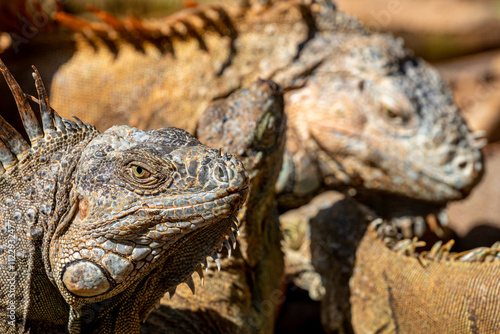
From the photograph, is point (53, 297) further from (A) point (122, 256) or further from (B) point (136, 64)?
(B) point (136, 64)

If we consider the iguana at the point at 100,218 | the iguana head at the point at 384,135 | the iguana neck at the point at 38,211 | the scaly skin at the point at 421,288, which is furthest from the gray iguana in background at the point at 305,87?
the iguana neck at the point at 38,211

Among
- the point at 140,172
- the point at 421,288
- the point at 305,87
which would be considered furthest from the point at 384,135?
the point at 140,172

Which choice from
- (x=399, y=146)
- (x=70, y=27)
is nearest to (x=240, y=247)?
(x=399, y=146)

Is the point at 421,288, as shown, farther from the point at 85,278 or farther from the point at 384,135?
the point at 85,278

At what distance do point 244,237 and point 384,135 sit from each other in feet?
5.86

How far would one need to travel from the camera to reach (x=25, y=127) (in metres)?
2.16

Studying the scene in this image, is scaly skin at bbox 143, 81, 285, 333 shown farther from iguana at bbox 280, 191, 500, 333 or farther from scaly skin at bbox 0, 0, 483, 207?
scaly skin at bbox 0, 0, 483, 207

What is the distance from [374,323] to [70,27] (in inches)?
135

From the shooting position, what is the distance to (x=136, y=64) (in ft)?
16.4

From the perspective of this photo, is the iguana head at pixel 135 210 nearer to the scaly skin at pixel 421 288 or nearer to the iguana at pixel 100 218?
the iguana at pixel 100 218

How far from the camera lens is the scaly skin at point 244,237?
278 centimetres

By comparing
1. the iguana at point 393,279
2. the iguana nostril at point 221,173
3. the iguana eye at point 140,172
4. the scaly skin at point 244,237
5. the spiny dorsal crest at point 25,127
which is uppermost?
the spiny dorsal crest at point 25,127

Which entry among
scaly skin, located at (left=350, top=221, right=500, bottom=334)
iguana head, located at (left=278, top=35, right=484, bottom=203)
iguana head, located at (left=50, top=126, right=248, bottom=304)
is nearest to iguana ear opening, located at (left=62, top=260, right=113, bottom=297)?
iguana head, located at (left=50, top=126, right=248, bottom=304)

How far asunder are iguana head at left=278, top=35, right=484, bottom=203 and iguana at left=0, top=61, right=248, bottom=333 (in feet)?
7.20
